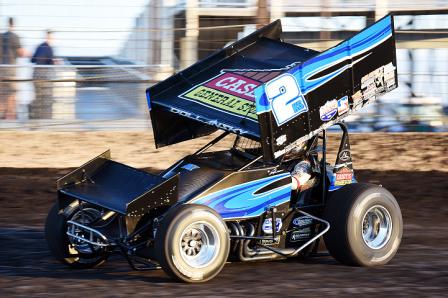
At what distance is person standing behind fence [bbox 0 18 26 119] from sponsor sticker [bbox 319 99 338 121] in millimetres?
6736

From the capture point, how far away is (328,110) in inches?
301

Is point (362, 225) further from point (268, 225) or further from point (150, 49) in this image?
point (150, 49)

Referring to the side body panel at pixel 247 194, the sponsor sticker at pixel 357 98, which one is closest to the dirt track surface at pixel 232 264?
the side body panel at pixel 247 194

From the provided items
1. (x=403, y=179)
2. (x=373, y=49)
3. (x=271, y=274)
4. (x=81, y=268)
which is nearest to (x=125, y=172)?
(x=81, y=268)

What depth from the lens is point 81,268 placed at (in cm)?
753

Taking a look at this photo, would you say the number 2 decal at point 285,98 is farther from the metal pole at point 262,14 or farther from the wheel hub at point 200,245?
the metal pole at point 262,14

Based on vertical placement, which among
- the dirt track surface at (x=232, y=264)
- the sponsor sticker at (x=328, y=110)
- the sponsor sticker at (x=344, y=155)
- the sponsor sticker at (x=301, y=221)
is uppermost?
the sponsor sticker at (x=328, y=110)

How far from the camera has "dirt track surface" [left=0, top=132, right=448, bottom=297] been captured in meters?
6.72

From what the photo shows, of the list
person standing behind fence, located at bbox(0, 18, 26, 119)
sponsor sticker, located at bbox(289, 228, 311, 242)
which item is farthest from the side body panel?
person standing behind fence, located at bbox(0, 18, 26, 119)

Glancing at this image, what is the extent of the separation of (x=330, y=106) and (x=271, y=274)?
1512 mm

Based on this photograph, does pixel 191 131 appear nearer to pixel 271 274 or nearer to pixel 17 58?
pixel 271 274

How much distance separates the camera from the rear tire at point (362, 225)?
7352mm

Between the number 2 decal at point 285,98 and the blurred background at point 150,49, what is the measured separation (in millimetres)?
5899

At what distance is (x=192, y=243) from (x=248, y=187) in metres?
0.76
